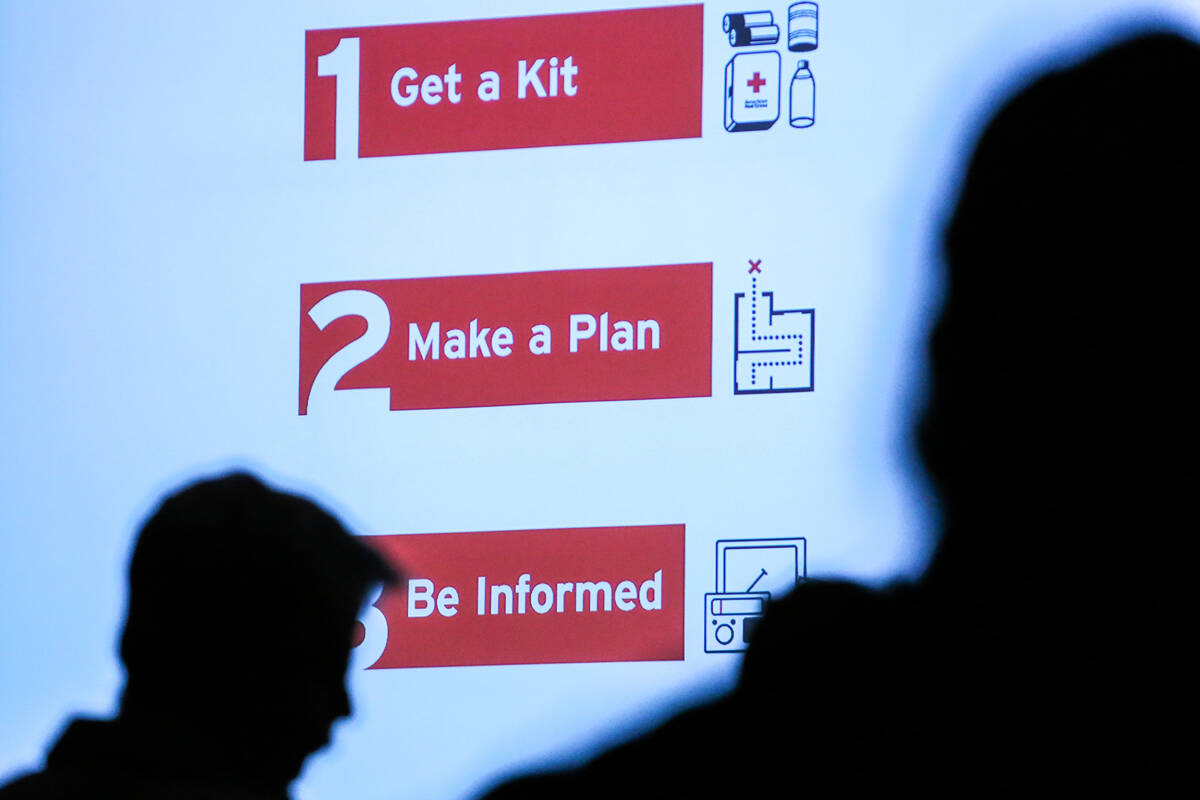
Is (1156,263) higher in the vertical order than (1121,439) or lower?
higher

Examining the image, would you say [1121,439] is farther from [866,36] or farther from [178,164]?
[178,164]

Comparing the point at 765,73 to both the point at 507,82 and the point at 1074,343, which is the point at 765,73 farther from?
the point at 1074,343

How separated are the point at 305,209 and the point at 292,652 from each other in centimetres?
106

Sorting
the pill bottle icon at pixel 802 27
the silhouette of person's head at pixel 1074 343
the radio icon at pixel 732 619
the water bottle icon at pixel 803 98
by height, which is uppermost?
the pill bottle icon at pixel 802 27

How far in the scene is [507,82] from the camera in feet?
8.95

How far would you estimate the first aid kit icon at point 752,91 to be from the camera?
2631 millimetres

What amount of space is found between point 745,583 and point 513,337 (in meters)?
0.45

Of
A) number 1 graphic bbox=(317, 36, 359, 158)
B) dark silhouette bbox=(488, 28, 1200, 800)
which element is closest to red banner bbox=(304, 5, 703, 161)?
number 1 graphic bbox=(317, 36, 359, 158)


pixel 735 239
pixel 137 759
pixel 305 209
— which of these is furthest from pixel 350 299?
pixel 137 759

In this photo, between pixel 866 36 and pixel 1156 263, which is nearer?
pixel 1156 263

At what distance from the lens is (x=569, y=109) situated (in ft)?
8.89

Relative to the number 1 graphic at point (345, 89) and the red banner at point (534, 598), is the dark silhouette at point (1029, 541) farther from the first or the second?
the number 1 graphic at point (345, 89)

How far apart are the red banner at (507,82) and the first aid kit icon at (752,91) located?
44 millimetres

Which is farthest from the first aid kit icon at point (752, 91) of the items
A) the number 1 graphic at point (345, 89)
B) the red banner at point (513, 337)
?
the number 1 graphic at point (345, 89)
